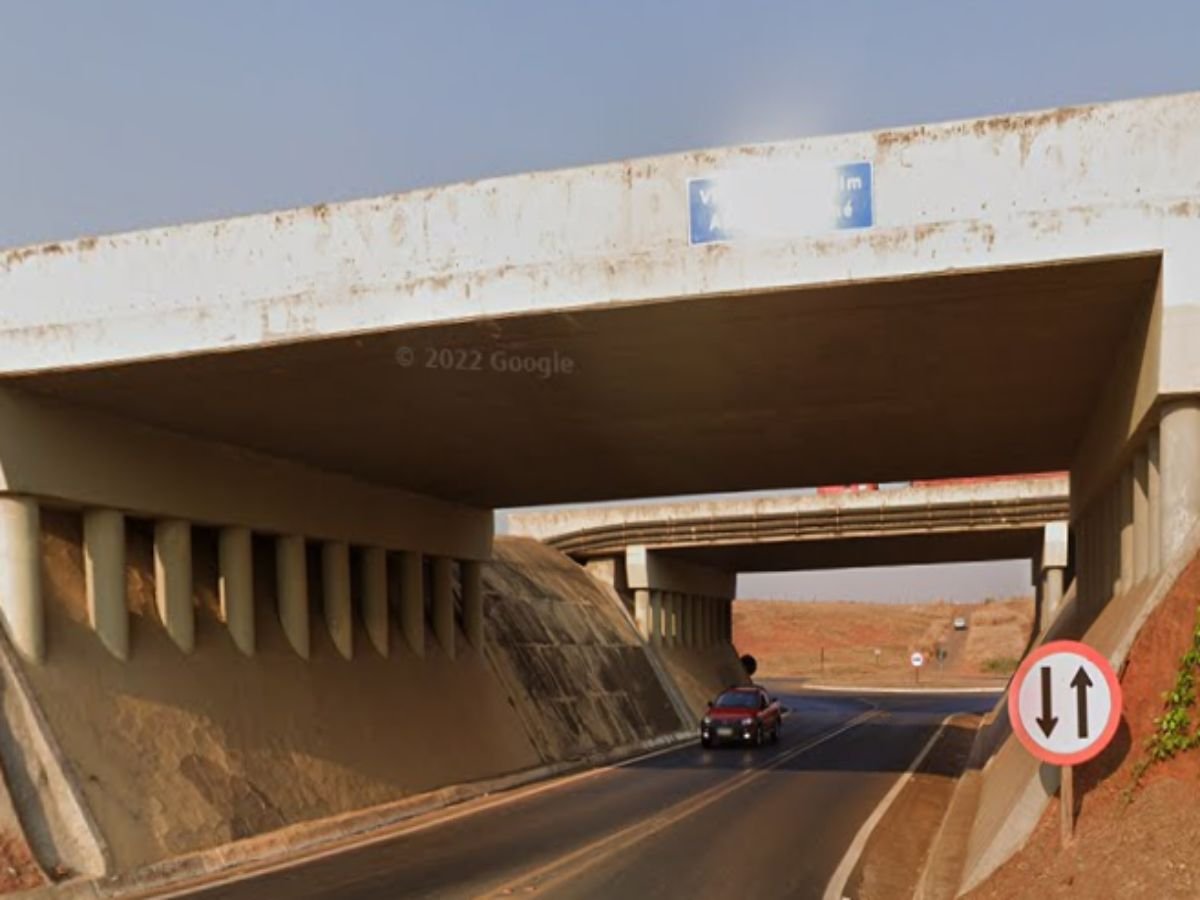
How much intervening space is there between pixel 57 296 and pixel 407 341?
14.2 ft

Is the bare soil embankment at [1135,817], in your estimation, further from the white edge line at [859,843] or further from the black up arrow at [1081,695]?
the white edge line at [859,843]

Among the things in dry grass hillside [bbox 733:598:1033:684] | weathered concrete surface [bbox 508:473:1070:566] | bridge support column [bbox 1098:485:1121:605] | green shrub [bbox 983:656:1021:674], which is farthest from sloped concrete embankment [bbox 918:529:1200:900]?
green shrub [bbox 983:656:1021:674]

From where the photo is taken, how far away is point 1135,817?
879cm

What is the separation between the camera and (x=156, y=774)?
14.7 m

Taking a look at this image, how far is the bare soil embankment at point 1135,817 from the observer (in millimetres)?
8203

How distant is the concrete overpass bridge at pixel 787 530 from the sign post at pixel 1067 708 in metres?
31.7

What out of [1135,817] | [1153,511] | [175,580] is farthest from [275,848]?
[1153,511]

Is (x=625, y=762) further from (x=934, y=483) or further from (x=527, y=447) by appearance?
(x=934, y=483)

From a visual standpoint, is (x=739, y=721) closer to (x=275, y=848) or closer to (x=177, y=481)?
(x=275, y=848)

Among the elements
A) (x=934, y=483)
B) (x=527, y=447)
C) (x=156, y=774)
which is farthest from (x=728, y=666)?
(x=156, y=774)

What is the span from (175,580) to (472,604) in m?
10.4

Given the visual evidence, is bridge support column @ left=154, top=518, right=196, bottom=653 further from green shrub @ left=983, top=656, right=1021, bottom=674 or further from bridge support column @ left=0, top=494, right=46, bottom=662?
green shrub @ left=983, top=656, right=1021, bottom=674

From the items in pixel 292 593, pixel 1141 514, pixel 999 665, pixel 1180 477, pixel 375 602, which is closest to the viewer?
pixel 1180 477

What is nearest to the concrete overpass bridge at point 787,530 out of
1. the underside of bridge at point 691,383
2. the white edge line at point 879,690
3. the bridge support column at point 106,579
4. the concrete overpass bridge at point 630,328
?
the underside of bridge at point 691,383
